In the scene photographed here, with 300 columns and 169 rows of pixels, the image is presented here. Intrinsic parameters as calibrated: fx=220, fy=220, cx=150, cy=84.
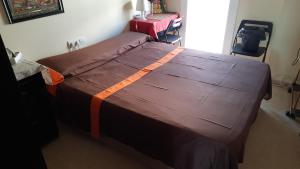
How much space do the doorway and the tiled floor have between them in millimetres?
1663

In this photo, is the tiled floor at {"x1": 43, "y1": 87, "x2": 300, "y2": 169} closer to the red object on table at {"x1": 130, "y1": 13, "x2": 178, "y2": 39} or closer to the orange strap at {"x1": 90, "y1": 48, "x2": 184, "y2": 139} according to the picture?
the orange strap at {"x1": 90, "y1": 48, "x2": 184, "y2": 139}

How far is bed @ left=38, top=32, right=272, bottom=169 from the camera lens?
1410 mm

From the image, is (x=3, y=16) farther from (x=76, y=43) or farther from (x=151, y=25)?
(x=151, y=25)

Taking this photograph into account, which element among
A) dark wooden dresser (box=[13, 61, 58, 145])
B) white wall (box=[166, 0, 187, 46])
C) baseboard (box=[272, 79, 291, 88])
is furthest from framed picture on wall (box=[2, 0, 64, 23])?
baseboard (box=[272, 79, 291, 88])

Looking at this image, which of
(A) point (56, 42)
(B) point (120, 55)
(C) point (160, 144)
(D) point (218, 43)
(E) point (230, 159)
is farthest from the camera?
(D) point (218, 43)

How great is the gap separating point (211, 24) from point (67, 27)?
7.54 ft

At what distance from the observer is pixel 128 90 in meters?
1.89

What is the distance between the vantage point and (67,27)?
2504mm

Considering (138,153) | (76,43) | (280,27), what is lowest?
(138,153)

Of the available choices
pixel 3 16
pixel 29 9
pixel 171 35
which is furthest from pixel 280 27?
pixel 3 16

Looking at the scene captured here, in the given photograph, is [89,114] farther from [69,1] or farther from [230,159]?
[69,1]

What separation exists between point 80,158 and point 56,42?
1.30 metres

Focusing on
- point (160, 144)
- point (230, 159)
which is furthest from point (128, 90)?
point (230, 159)

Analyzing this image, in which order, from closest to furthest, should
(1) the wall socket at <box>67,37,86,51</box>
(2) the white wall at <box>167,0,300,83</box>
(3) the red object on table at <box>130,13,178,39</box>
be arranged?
(1) the wall socket at <box>67,37,86,51</box>
(2) the white wall at <box>167,0,300,83</box>
(3) the red object on table at <box>130,13,178,39</box>
